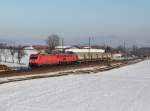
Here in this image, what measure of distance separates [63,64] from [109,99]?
39.5m

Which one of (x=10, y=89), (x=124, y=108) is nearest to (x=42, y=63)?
(x=10, y=89)

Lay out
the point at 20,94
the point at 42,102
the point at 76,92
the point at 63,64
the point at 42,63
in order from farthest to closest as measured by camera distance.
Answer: the point at 63,64 < the point at 42,63 < the point at 76,92 < the point at 20,94 < the point at 42,102

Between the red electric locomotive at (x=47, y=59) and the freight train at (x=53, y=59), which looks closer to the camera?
the red electric locomotive at (x=47, y=59)

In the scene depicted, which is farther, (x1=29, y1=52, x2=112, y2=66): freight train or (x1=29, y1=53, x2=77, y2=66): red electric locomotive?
(x1=29, y1=52, x2=112, y2=66): freight train

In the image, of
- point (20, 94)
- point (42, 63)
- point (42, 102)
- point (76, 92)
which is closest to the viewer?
point (42, 102)

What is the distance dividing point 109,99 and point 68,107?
4.78 meters

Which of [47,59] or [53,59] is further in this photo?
[53,59]

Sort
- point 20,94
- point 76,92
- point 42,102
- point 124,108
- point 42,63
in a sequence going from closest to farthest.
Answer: point 124,108, point 42,102, point 20,94, point 76,92, point 42,63

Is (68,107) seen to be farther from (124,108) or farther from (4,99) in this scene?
(4,99)

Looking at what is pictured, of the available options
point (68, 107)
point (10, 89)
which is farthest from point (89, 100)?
point (10, 89)

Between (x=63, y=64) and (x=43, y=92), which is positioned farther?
(x=63, y=64)

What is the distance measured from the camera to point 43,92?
27.8 m

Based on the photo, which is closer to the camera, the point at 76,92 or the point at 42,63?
the point at 76,92

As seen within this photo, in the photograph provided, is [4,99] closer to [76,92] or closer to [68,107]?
[68,107]
